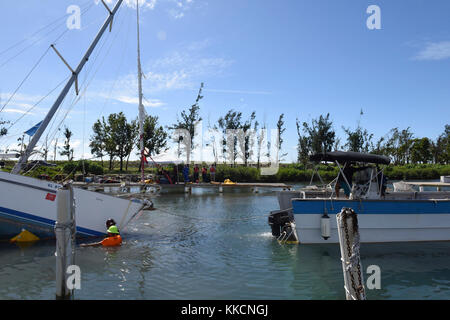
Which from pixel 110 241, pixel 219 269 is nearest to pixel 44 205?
pixel 110 241

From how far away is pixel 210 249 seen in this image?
11.5 meters

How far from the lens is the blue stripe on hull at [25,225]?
450 inches

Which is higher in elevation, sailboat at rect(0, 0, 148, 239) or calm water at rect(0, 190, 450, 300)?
sailboat at rect(0, 0, 148, 239)

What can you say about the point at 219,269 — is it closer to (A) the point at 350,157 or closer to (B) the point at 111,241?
(B) the point at 111,241

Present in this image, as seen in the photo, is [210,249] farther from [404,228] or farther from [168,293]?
[404,228]

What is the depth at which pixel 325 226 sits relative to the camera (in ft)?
35.9

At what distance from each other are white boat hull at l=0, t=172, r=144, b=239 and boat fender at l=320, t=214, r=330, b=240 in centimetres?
752

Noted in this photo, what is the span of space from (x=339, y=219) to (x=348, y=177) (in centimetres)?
670

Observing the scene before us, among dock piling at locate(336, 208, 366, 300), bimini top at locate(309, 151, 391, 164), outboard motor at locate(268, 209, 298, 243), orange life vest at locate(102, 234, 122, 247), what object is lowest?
orange life vest at locate(102, 234, 122, 247)

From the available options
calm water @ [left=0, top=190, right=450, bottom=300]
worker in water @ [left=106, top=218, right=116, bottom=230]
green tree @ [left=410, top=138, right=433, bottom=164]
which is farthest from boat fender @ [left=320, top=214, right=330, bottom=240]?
green tree @ [left=410, top=138, right=433, bottom=164]

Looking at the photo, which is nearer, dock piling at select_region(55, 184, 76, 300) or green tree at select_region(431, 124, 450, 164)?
dock piling at select_region(55, 184, 76, 300)

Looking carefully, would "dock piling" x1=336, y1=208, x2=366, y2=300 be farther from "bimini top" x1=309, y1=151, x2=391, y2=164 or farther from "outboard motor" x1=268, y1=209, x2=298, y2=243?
"outboard motor" x1=268, y1=209, x2=298, y2=243

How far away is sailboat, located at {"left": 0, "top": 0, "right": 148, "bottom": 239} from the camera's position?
11352 millimetres

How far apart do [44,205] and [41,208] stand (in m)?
0.14
